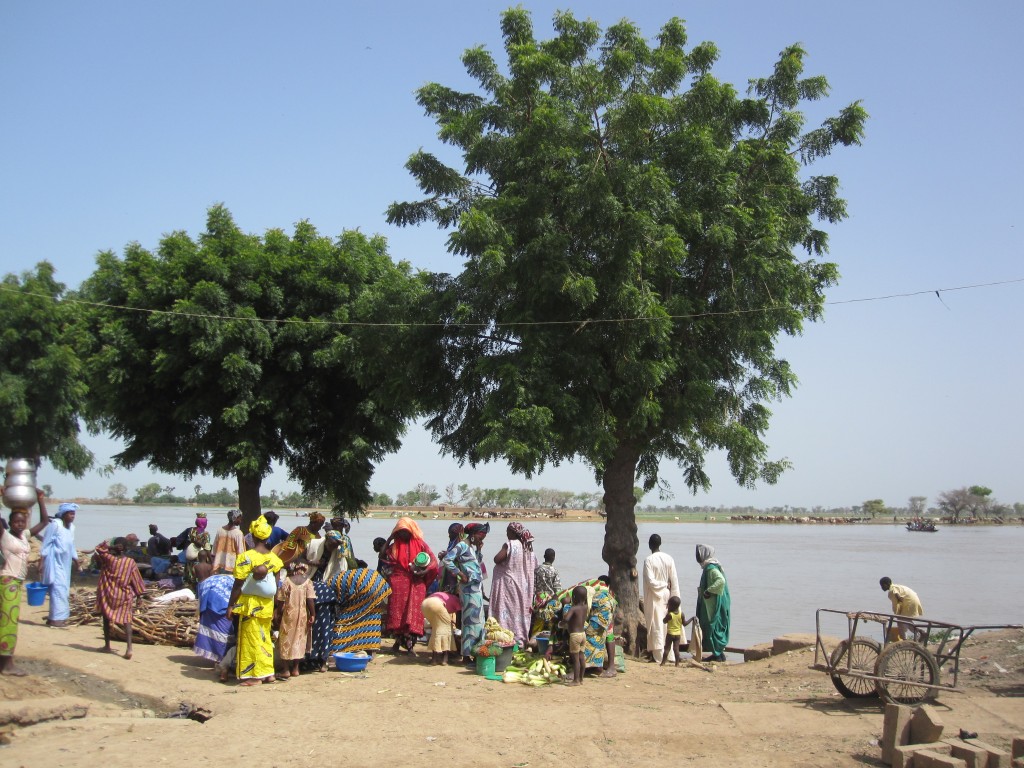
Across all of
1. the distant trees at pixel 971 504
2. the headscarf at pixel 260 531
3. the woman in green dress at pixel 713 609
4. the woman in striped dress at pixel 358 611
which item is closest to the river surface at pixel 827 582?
the woman in green dress at pixel 713 609

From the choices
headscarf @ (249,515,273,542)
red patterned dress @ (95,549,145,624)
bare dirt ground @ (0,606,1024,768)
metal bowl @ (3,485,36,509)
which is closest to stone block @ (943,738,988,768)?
bare dirt ground @ (0,606,1024,768)

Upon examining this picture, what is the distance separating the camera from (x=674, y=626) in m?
11.6

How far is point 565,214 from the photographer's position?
1155cm

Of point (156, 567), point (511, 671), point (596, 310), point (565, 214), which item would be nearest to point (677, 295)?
point (596, 310)

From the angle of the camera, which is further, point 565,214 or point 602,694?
point 565,214

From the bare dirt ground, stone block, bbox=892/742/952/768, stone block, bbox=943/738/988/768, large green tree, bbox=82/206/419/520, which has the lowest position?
the bare dirt ground

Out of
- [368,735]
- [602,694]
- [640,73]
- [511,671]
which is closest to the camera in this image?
[368,735]

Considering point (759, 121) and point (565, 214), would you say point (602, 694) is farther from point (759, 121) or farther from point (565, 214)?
point (759, 121)

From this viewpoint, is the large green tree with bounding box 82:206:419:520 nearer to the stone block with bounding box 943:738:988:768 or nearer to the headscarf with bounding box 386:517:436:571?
the headscarf with bounding box 386:517:436:571

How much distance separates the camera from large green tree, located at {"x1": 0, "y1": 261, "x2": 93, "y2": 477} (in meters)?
22.9

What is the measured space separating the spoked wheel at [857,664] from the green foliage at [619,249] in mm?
3742

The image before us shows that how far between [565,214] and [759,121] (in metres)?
3.51

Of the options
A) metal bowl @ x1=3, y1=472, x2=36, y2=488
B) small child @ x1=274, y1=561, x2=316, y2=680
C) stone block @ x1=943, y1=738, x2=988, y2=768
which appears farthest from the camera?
metal bowl @ x1=3, y1=472, x2=36, y2=488

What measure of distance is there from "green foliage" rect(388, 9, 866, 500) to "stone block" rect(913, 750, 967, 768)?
5.55m
